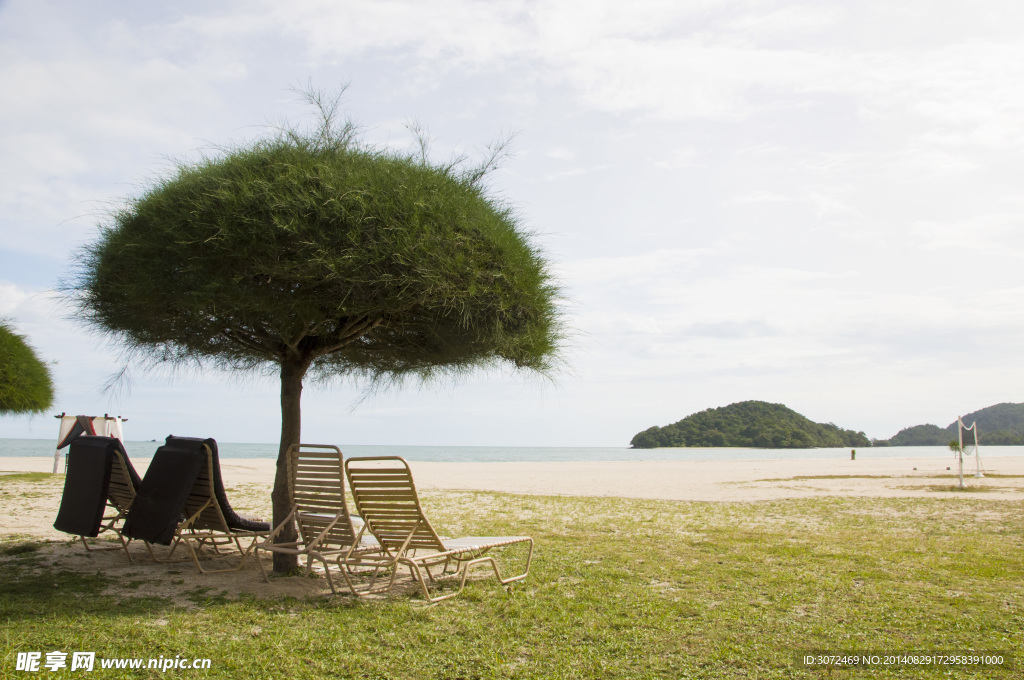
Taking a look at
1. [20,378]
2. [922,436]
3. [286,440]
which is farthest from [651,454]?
[286,440]

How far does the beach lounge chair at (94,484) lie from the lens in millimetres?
6551

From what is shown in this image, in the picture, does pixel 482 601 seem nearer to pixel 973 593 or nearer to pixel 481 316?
pixel 481 316

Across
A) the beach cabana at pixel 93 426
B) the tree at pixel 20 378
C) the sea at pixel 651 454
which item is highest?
the tree at pixel 20 378

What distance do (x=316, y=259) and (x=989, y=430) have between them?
4974 inches

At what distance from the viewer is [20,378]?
19844 mm

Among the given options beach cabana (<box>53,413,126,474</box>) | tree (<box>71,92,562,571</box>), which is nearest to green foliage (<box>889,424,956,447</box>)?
beach cabana (<box>53,413,126,474</box>)

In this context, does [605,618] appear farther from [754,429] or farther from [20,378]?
[754,429]

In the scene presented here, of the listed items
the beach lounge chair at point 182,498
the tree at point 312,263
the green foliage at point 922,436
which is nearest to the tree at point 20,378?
the tree at point 312,263

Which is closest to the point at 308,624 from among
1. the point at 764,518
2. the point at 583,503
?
the point at 764,518

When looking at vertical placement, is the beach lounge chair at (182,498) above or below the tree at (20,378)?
below

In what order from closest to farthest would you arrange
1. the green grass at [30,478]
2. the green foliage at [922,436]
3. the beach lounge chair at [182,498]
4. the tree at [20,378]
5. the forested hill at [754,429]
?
1. the beach lounge chair at [182,498]
2. the green grass at [30,478]
3. the tree at [20,378]
4. the forested hill at [754,429]
5. the green foliage at [922,436]

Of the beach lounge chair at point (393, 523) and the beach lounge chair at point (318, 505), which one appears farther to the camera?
the beach lounge chair at point (318, 505)

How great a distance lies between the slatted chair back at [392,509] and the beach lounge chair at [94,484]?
8.35ft

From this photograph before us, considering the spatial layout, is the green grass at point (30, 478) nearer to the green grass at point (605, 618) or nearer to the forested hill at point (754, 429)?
the green grass at point (605, 618)
